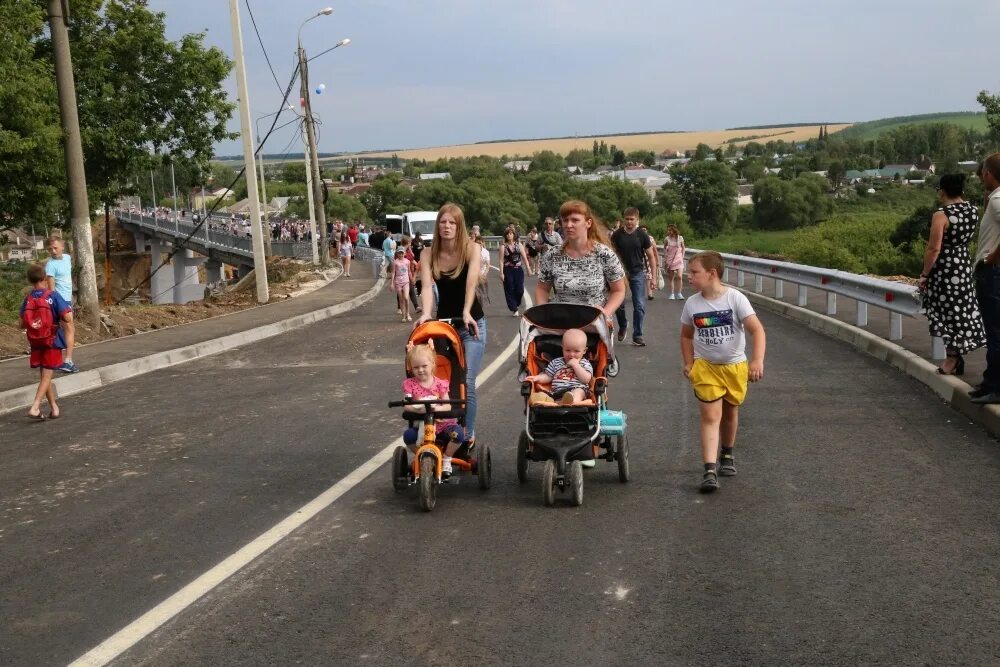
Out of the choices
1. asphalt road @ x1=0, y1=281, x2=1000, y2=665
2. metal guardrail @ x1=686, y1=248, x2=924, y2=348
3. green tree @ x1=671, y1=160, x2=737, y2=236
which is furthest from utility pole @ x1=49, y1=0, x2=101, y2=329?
green tree @ x1=671, y1=160, x2=737, y2=236

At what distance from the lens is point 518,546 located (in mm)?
6000

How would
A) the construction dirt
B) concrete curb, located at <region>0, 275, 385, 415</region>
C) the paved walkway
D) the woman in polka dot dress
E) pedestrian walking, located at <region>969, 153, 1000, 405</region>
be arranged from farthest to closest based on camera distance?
the construction dirt < the paved walkway < concrete curb, located at <region>0, 275, 385, 415</region> < the woman in polka dot dress < pedestrian walking, located at <region>969, 153, 1000, 405</region>

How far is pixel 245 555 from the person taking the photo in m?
5.98

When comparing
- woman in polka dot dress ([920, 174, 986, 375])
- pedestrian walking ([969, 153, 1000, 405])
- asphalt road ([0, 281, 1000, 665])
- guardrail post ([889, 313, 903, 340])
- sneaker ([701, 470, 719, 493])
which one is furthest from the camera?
guardrail post ([889, 313, 903, 340])

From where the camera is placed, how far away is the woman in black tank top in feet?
24.9

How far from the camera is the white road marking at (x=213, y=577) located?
468 centimetres

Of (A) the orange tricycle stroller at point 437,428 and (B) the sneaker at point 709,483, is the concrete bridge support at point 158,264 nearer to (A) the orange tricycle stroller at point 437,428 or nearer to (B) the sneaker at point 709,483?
(A) the orange tricycle stroller at point 437,428

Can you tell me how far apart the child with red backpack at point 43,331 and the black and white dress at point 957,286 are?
8167 millimetres

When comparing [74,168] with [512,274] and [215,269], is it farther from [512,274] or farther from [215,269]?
[215,269]

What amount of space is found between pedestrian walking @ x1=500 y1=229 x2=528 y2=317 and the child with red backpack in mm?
11315

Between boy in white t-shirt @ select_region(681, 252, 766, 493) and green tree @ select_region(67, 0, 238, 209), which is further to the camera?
green tree @ select_region(67, 0, 238, 209)

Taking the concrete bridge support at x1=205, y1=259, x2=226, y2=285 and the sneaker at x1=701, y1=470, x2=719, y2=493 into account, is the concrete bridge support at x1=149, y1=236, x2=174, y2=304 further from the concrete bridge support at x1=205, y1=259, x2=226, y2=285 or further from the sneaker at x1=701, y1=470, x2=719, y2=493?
the sneaker at x1=701, y1=470, x2=719, y2=493

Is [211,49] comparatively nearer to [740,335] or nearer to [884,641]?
[740,335]

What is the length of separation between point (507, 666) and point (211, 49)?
108 ft
